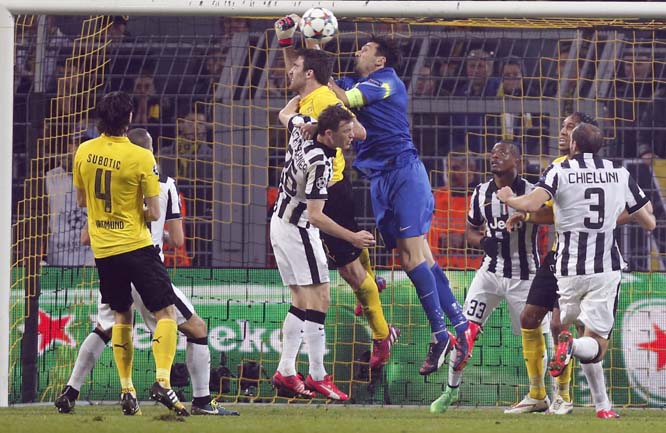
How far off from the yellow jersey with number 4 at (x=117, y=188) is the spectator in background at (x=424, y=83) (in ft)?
13.6

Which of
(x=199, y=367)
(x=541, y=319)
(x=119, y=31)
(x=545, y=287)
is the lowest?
(x=199, y=367)

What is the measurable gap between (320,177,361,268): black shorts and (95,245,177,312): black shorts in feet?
6.59

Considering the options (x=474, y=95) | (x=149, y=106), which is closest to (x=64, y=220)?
(x=149, y=106)

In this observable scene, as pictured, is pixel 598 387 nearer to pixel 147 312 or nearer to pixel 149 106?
pixel 147 312

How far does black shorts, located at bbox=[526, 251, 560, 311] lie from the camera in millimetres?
10570

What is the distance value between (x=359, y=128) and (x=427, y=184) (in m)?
0.99

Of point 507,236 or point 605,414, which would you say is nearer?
point 605,414

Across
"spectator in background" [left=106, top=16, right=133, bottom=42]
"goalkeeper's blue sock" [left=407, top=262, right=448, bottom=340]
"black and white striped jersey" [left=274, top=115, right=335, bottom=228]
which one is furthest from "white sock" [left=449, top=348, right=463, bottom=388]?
"spectator in background" [left=106, top=16, right=133, bottom=42]

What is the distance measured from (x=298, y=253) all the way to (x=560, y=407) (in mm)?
2345

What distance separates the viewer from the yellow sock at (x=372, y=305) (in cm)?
1101

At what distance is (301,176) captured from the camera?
9.91m

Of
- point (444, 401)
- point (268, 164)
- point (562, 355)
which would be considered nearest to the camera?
point (562, 355)

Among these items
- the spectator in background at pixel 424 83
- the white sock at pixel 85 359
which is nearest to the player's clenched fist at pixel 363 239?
the white sock at pixel 85 359

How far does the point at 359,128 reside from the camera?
998 cm
